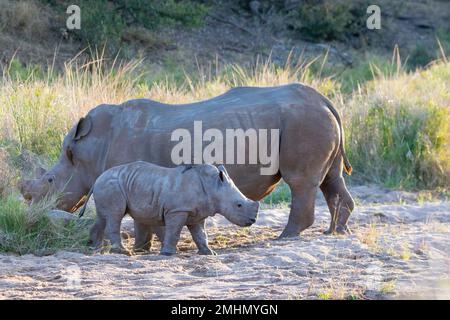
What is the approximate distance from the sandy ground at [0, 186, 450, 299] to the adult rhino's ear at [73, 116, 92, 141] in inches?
42.3

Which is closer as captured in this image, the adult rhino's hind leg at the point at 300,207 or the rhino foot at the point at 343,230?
the adult rhino's hind leg at the point at 300,207

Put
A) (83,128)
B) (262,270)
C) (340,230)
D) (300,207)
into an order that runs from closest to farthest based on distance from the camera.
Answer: (262,270)
(300,207)
(83,128)
(340,230)

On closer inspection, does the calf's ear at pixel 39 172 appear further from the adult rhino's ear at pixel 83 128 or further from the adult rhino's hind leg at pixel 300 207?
the adult rhino's hind leg at pixel 300 207

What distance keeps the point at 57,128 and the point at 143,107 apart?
13.2 feet

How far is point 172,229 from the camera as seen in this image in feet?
27.2

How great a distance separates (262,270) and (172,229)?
1.19 meters

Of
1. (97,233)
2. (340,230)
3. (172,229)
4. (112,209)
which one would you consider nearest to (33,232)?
(97,233)

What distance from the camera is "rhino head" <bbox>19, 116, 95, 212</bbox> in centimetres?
940

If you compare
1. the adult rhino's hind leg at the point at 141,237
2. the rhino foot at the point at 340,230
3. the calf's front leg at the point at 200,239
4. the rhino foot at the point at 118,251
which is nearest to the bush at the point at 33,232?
the rhino foot at the point at 118,251

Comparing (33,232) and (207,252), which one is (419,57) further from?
(33,232)

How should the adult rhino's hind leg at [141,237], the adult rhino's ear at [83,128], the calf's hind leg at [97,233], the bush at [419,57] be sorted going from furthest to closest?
the bush at [419,57]
the adult rhino's ear at [83,128]
the adult rhino's hind leg at [141,237]
the calf's hind leg at [97,233]

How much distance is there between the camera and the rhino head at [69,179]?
30.8 ft

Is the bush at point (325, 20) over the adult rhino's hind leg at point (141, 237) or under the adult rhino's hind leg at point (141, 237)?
over

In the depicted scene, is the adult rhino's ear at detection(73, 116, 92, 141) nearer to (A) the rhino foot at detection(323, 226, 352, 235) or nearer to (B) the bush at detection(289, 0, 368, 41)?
→ (A) the rhino foot at detection(323, 226, 352, 235)
